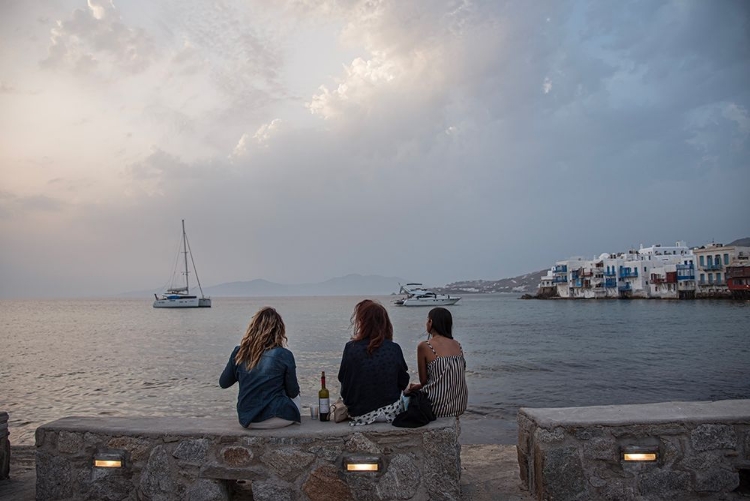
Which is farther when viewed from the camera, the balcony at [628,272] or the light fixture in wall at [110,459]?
the balcony at [628,272]

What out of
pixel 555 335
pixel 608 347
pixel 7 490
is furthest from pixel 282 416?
pixel 555 335

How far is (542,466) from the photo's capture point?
Answer: 4.41 metres

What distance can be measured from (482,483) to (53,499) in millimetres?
4112

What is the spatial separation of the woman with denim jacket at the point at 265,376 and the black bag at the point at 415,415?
0.94 m

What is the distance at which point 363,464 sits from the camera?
4.28 m

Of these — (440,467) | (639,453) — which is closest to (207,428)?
(440,467)

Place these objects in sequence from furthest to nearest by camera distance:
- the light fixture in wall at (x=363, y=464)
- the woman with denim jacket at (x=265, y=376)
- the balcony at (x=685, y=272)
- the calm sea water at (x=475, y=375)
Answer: the balcony at (x=685, y=272) < the calm sea water at (x=475, y=375) < the woman with denim jacket at (x=265, y=376) < the light fixture in wall at (x=363, y=464)

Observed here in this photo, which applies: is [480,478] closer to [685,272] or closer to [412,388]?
[412,388]

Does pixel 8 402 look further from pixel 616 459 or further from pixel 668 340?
pixel 668 340

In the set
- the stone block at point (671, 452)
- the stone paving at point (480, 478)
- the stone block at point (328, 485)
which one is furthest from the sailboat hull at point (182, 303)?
the stone block at point (671, 452)

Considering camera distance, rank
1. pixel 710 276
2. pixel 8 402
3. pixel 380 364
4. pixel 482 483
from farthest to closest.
→ pixel 710 276, pixel 8 402, pixel 482 483, pixel 380 364

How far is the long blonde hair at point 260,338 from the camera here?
460 cm

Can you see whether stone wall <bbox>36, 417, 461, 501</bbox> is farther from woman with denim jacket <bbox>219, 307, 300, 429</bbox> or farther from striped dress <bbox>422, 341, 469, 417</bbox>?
striped dress <bbox>422, 341, 469, 417</bbox>

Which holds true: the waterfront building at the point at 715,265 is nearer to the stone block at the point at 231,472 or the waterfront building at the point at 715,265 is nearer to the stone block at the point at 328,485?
the stone block at the point at 328,485
